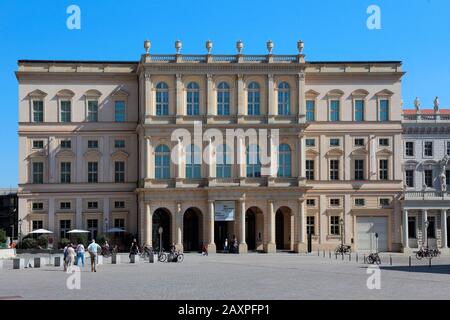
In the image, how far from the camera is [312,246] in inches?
3167

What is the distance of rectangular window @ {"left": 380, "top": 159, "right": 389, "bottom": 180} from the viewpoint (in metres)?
83.1

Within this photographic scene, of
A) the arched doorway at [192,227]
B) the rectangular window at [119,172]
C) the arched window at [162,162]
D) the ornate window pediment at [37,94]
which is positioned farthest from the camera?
the arched doorway at [192,227]

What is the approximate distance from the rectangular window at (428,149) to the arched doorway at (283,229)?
1647 centimetres

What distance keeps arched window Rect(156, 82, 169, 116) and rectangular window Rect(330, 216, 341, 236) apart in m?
19.6

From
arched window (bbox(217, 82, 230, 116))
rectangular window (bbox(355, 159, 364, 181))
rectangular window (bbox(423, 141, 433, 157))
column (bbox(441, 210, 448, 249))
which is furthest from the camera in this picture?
rectangular window (bbox(423, 141, 433, 157))

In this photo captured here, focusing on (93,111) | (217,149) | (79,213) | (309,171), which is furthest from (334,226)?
(93,111)

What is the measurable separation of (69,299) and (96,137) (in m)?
53.0

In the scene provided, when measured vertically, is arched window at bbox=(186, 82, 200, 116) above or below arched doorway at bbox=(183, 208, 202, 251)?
above

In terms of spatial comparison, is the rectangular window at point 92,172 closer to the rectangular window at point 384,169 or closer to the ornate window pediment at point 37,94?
the ornate window pediment at point 37,94

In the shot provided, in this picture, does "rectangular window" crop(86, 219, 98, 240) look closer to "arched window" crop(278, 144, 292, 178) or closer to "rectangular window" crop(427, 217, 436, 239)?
"arched window" crop(278, 144, 292, 178)

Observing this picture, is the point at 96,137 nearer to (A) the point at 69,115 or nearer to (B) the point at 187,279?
(A) the point at 69,115

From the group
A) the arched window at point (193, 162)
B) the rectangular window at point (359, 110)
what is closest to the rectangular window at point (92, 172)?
the arched window at point (193, 162)

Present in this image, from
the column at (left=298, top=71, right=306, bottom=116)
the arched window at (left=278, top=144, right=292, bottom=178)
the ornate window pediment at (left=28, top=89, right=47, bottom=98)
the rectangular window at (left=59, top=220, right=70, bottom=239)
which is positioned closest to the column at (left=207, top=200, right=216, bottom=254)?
the arched window at (left=278, top=144, right=292, bottom=178)

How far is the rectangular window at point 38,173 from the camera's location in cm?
8081
